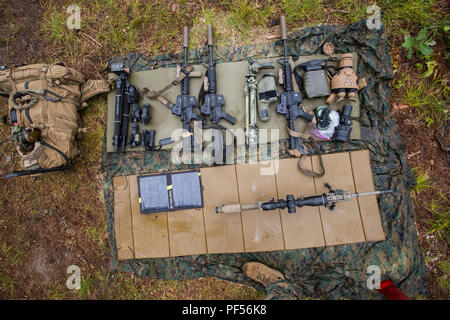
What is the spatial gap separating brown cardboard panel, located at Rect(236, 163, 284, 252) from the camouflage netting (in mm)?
219

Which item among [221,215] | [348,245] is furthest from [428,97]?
[221,215]

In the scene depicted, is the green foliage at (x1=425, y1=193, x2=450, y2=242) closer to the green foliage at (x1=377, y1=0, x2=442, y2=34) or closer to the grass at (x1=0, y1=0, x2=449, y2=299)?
the grass at (x1=0, y1=0, x2=449, y2=299)

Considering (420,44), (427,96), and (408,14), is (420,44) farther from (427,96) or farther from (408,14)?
(427,96)

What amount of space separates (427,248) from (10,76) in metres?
7.54

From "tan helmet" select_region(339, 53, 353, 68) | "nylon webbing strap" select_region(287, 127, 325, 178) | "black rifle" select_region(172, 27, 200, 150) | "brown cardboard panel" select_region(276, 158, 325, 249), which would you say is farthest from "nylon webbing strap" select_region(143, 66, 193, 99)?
"tan helmet" select_region(339, 53, 353, 68)

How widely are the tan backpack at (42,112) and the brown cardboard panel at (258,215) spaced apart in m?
2.99

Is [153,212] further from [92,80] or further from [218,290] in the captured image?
[92,80]

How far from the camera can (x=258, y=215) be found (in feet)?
13.4

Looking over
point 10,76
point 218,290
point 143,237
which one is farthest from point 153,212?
point 10,76

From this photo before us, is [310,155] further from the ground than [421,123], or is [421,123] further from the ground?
[421,123]

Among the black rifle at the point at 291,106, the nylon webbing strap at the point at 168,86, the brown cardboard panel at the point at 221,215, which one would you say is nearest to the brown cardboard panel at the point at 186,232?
the brown cardboard panel at the point at 221,215

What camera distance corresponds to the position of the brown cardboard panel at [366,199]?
12.9ft

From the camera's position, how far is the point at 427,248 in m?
4.07
